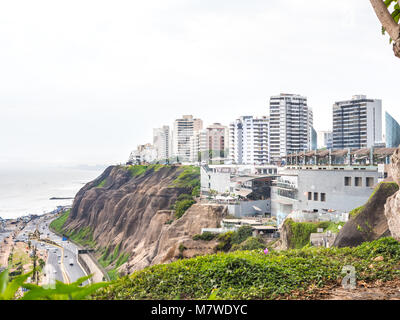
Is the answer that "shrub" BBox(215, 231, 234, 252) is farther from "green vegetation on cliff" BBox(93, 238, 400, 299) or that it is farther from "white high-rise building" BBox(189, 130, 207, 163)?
"white high-rise building" BBox(189, 130, 207, 163)

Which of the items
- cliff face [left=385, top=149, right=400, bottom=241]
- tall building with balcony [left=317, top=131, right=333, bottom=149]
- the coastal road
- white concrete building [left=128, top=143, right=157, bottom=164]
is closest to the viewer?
cliff face [left=385, top=149, right=400, bottom=241]

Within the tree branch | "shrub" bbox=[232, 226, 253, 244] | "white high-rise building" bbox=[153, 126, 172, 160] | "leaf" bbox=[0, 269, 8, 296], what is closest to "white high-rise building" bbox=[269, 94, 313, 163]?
"shrub" bbox=[232, 226, 253, 244]

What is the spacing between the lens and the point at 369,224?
4.66m

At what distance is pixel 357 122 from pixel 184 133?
21731 mm

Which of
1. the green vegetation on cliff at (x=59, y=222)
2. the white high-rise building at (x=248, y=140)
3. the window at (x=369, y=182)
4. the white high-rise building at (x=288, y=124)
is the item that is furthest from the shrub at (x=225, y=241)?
the green vegetation on cliff at (x=59, y=222)

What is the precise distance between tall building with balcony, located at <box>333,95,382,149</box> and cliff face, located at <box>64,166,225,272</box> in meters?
6.15

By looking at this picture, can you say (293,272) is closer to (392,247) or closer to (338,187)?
(392,247)

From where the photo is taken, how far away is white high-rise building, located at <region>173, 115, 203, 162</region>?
105 feet

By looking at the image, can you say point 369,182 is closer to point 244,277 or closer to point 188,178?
point 244,277

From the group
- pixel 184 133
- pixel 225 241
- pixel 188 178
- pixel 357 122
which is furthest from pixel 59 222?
pixel 357 122

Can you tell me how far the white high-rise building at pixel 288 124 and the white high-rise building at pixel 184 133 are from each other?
8882mm
